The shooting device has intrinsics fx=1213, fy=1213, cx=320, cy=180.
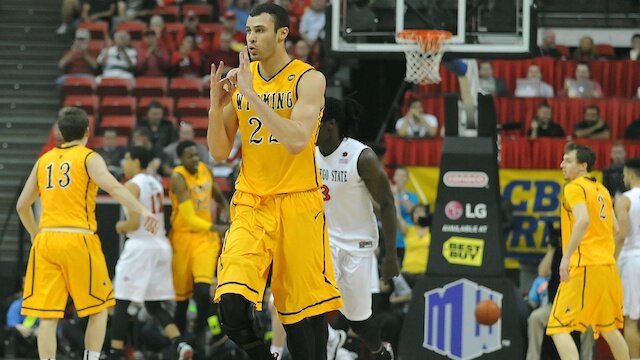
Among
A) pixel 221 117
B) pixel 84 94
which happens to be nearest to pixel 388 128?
pixel 84 94

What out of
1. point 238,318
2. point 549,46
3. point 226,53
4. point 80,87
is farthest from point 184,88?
point 238,318

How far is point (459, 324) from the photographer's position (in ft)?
34.9

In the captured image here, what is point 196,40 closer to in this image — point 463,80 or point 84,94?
point 84,94

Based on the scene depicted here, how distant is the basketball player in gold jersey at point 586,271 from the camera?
9.33 m

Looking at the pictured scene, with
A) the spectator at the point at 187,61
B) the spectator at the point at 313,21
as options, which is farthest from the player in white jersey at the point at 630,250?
the spectator at the point at 187,61

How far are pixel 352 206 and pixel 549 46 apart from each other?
8776 millimetres

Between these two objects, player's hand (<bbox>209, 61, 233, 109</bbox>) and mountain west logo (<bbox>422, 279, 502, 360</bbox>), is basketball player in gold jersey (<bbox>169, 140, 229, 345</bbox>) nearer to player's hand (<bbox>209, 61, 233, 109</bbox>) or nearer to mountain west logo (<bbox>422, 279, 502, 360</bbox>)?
mountain west logo (<bbox>422, 279, 502, 360</bbox>)

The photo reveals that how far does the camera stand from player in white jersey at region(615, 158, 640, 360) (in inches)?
416

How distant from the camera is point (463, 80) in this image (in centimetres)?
1094

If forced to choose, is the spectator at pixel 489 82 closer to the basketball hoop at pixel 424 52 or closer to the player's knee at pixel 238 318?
the basketball hoop at pixel 424 52

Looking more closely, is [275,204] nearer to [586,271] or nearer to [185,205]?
[586,271]

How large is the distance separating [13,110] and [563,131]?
8.21 meters

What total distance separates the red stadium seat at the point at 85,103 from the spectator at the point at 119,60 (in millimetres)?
512

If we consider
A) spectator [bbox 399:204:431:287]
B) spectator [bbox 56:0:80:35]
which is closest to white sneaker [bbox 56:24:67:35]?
spectator [bbox 56:0:80:35]
